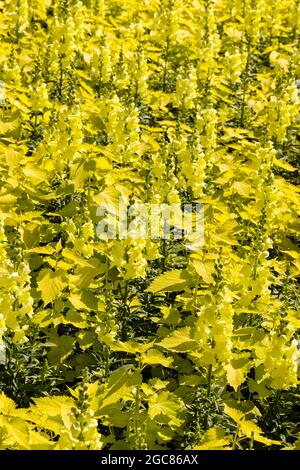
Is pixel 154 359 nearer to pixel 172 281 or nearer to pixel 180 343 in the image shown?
pixel 180 343

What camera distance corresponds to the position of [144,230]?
186 inches

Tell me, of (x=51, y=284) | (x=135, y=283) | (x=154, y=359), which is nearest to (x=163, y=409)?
(x=154, y=359)

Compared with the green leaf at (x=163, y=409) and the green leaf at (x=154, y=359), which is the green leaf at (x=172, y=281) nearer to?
the green leaf at (x=154, y=359)

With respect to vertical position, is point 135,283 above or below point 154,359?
below

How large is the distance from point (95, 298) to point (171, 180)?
1.26 metres

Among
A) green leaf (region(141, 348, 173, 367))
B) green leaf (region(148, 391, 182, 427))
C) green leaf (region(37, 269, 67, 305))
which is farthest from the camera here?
green leaf (region(37, 269, 67, 305))

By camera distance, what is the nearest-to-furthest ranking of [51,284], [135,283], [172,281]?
[172,281]
[51,284]
[135,283]

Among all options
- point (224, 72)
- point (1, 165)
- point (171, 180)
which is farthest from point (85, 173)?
point (224, 72)

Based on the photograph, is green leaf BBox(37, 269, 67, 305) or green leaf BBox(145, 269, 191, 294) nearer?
green leaf BBox(145, 269, 191, 294)

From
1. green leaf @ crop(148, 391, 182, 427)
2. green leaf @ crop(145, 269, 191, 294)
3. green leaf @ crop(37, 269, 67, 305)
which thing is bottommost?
green leaf @ crop(148, 391, 182, 427)

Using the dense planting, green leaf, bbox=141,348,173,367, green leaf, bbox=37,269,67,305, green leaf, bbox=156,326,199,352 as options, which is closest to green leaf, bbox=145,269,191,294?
the dense planting

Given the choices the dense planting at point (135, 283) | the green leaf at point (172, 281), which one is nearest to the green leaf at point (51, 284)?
the dense planting at point (135, 283)

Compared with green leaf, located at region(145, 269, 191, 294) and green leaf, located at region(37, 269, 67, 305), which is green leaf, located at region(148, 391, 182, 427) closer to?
green leaf, located at region(145, 269, 191, 294)

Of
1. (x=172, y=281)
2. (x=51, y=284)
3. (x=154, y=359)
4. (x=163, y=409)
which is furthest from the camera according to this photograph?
(x=51, y=284)
